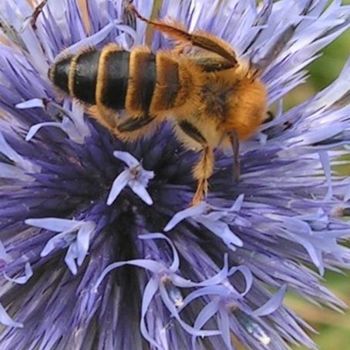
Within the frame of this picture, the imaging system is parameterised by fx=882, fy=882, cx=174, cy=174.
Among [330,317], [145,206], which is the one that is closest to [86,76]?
[145,206]

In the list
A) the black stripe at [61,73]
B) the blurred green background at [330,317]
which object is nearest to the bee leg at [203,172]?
the black stripe at [61,73]

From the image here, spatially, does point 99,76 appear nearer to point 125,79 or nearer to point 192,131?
point 125,79

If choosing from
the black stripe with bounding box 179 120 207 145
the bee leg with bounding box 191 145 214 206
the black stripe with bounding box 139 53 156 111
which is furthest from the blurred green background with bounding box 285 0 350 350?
the black stripe with bounding box 139 53 156 111

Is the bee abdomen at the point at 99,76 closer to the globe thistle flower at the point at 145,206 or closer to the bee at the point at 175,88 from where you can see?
the bee at the point at 175,88

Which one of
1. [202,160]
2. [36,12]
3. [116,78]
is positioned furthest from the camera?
[36,12]

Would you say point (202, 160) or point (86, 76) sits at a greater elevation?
point (86, 76)

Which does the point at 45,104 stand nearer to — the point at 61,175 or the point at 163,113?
the point at 61,175
